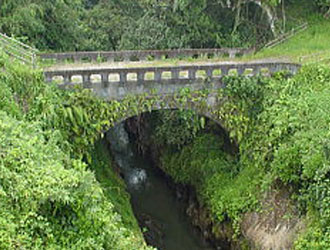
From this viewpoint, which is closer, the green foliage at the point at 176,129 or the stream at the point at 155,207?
the stream at the point at 155,207

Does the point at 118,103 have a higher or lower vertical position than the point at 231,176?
higher

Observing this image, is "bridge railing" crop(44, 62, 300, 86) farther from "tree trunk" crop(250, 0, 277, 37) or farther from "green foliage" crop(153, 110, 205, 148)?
"tree trunk" crop(250, 0, 277, 37)

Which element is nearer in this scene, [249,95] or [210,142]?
[249,95]

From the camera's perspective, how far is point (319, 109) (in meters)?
14.4

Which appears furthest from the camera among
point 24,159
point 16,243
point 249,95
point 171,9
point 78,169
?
point 171,9

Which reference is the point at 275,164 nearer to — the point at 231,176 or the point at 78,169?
the point at 231,176

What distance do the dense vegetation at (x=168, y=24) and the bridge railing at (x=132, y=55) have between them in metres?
2.28

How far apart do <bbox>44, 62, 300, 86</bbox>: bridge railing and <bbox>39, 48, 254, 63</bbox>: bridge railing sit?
333 cm

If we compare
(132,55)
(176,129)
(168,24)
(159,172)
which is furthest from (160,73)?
(168,24)

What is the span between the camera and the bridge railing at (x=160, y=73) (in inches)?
603

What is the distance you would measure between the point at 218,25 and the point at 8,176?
16915 mm

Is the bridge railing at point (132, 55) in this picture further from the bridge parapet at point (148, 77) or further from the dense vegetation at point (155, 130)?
the bridge parapet at point (148, 77)

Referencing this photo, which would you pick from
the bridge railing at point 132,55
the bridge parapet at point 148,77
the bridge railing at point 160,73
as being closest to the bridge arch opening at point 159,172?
the bridge parapet at point 148,77

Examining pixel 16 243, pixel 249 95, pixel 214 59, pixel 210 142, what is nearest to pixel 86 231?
pixel 16 243
